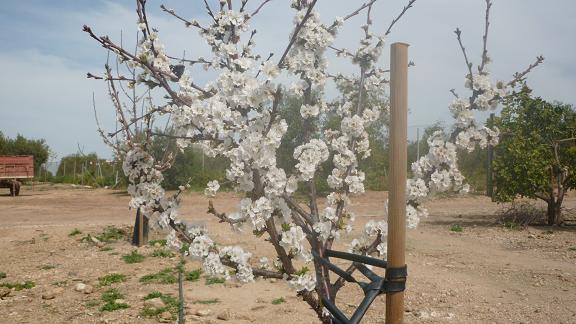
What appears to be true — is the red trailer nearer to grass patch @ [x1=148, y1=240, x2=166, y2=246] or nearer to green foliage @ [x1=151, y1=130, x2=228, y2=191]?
green foliage @ [x1=151, y1=130, x2=228, y2=191]

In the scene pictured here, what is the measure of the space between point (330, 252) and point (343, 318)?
53cm

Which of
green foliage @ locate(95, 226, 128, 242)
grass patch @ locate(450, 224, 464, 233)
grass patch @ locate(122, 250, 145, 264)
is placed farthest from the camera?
grass patch @ locate(450, 224, 464, 233)

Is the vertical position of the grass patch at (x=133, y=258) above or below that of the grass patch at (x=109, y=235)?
below

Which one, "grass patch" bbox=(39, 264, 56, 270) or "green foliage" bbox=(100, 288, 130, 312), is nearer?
"green foliage" bbox=(100, 288, 130, 312)

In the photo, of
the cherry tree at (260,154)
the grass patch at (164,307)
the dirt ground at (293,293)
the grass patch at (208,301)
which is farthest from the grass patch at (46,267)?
the cherry tree at (260,154)

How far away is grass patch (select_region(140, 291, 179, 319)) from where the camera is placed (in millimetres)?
4523

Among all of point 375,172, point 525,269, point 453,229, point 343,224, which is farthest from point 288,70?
point 375,172

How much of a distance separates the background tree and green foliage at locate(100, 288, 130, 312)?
8052mm

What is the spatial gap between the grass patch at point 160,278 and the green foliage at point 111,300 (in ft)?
1.48

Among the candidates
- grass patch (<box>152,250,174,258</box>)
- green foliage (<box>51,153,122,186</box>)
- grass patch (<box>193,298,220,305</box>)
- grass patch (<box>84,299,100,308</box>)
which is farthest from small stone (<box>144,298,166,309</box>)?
green foliage (<box>51,153,122,186</box>)

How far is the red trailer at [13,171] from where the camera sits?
1981 cm

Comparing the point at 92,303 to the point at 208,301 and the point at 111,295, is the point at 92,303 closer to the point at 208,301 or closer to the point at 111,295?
the point at 111,295

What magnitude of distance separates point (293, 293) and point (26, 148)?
3261 cm

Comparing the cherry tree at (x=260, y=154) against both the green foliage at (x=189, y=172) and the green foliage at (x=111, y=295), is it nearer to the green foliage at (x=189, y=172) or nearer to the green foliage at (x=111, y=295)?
the green foliage at (x=111, y=295)
